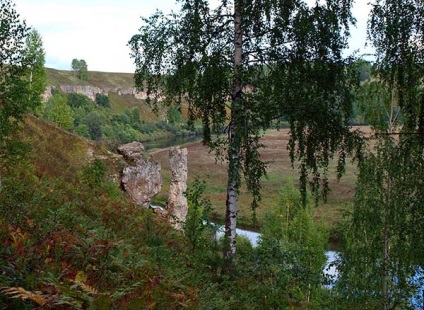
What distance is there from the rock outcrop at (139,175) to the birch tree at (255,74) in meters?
19.4

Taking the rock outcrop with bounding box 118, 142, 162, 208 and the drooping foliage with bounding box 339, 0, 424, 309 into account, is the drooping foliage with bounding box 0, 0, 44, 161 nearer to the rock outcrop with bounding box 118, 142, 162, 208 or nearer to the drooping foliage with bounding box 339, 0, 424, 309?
the drooping foliage with bounding box 339, 0, 424, 309

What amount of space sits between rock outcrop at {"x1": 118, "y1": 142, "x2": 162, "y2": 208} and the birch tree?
63.6 feet

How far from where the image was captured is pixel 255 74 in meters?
9.66

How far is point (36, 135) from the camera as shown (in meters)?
23.7

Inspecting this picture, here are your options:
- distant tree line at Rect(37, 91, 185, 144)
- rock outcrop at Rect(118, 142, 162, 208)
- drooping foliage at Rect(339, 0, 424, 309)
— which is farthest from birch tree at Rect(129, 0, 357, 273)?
distant tree line at Rect(37, 91, 185, 144)

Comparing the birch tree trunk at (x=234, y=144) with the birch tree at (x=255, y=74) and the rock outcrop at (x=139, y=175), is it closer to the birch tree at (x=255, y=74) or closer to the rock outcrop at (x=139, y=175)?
the birch tree at (x=255, y=74)

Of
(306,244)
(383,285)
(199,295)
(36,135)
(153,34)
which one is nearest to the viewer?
(199,295)

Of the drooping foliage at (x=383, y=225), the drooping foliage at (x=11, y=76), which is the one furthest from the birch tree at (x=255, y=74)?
the drooping foliage at (x=11, y=76)

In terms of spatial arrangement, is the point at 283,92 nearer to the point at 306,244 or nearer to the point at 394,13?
the point at 394,13

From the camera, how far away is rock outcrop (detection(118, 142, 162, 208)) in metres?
28.7

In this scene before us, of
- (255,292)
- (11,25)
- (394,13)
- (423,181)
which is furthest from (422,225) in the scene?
(11,25)

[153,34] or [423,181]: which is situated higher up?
[153,34]

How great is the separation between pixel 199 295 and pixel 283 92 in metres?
4.60

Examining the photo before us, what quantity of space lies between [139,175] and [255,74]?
20.9 metres
